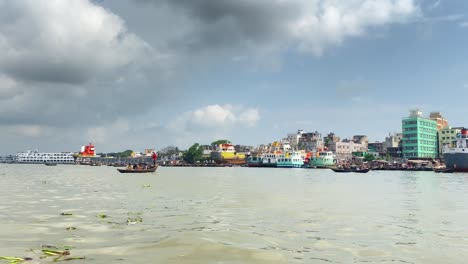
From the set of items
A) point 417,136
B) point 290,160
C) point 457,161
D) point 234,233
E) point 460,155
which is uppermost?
point 417,136

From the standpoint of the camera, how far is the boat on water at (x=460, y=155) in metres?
106

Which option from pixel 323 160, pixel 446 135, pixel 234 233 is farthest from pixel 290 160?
pixel 234 233

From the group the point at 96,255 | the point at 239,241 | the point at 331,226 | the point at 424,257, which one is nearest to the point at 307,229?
the point at 331,226

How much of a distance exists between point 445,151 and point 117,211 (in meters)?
108

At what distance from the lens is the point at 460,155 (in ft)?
349

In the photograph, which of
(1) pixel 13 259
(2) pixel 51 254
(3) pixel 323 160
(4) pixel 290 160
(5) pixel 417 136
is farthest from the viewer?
(4) pixel 290 160

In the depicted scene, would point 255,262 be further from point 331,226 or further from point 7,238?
point 7,238

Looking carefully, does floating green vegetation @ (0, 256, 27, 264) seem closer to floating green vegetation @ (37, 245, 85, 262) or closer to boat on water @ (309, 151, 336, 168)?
floating green vegetation @ (37, 245, 85, 262)

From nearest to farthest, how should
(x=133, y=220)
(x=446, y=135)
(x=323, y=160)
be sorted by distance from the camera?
(x=133, y=220), (x=323, y=160), (x=446, y=135)

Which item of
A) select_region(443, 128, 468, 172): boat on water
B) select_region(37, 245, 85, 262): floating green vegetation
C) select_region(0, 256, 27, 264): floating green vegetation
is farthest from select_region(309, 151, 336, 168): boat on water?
select_region(0, 256, 27, 264): floating green vegetation

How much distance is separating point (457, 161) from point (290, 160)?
301ft

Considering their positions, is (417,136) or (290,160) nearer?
(417,136)

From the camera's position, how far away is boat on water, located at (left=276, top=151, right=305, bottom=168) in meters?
192

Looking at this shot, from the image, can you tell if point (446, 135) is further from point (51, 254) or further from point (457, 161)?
point (51, 254)
